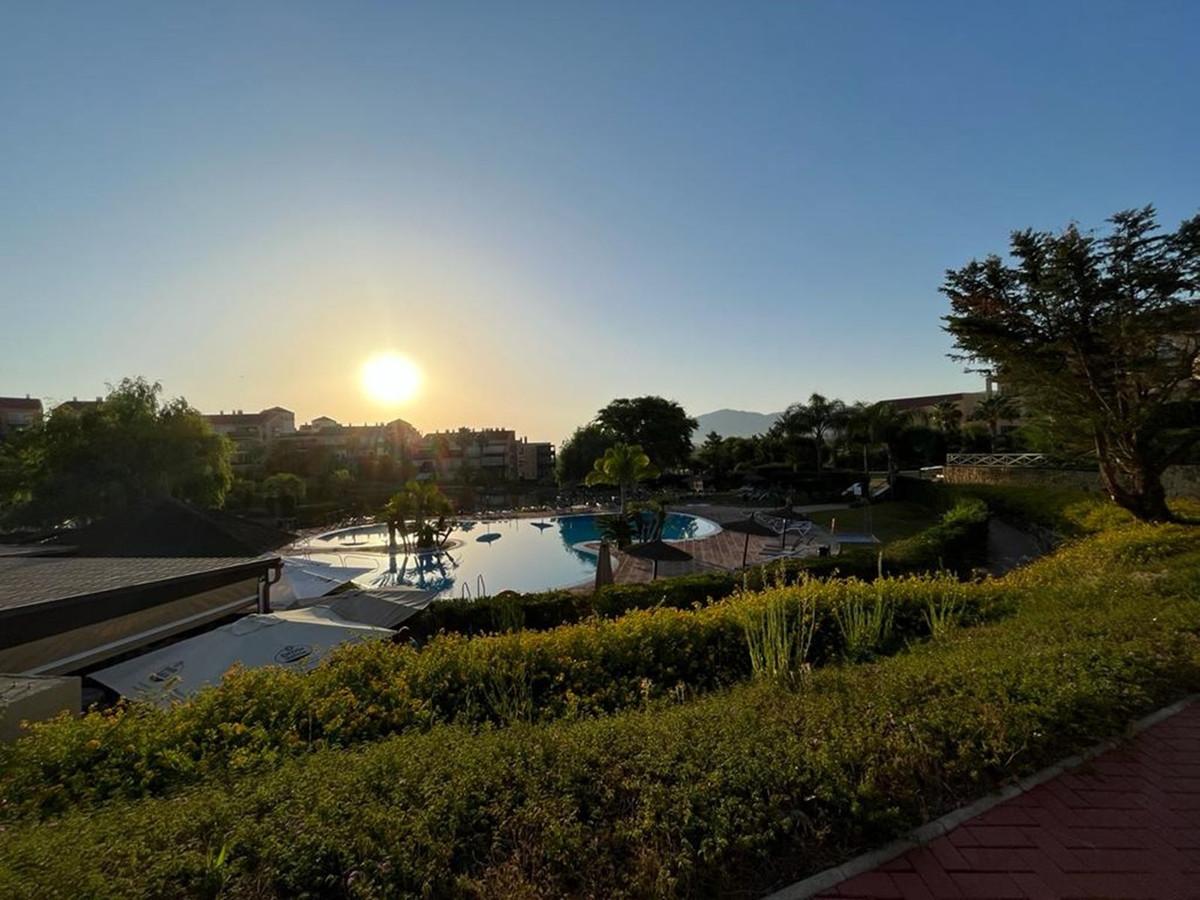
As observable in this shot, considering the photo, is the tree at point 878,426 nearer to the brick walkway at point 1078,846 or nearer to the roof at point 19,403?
the brick walkway at point 1078,846

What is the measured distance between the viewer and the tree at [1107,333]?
11477 millimetres

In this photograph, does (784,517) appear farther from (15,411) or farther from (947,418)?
(15,411)

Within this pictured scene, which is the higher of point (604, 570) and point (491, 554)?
point (604, 570)

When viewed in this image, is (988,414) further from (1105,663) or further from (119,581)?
(119,581)

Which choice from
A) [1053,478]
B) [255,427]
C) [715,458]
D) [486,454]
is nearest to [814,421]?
[715,458]

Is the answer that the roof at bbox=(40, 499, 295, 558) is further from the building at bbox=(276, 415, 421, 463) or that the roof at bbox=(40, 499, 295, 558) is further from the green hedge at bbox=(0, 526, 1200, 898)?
the building at bbox=(276, 415, 421, 463)

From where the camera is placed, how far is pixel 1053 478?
71.9 ft

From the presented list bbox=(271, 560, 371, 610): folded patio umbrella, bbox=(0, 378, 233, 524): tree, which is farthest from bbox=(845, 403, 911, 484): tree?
bbox=(0, 378, 233, 524): tree

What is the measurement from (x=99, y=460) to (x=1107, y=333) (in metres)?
33.2

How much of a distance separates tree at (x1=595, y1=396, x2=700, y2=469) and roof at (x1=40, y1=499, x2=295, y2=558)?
126 feet

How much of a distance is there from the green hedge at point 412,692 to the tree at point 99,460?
76.8 ft

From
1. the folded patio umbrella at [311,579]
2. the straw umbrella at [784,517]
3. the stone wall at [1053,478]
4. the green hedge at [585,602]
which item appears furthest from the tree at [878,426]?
the folded patio umbrella at [311,579]

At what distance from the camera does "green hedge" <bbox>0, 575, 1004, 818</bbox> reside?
3.53m

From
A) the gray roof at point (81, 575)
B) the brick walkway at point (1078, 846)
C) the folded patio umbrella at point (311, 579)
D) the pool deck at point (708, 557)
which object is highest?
the gray roof at point (81, 575)
